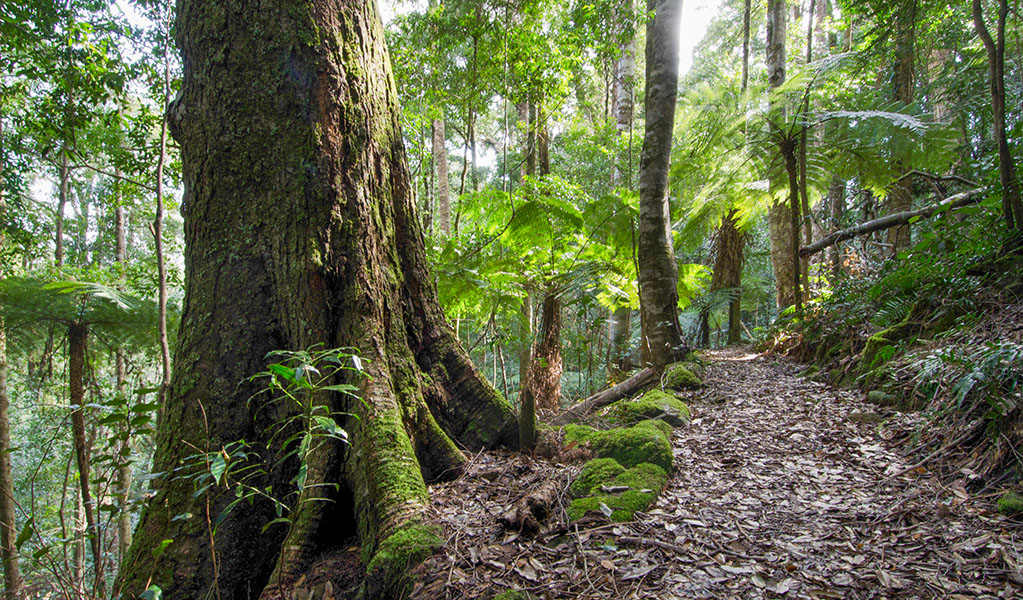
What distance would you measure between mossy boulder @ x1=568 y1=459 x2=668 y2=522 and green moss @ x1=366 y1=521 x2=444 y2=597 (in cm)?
61

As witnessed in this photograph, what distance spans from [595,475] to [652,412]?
1.30 m

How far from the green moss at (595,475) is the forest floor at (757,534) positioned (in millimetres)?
74

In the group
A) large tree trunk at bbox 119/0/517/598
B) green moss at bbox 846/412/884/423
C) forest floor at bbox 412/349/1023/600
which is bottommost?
forest floor at bbox 412/349/1023/600

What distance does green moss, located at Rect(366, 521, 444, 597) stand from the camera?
5.32 feet

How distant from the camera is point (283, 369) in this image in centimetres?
144

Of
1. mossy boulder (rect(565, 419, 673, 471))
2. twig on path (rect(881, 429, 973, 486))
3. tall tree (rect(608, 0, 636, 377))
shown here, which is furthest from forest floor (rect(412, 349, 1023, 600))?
tall tree (rect(608, 0, 636, 377))

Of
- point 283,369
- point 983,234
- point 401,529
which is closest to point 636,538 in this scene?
point 401,529

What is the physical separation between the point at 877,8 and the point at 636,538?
208 inches

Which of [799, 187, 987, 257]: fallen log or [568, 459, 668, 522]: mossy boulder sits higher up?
[799, 187, 987, 257]: fallen log

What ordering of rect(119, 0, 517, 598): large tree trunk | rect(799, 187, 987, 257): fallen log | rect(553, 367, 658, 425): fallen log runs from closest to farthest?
1. rect(119, 0, 517, 598): large tree trunk
2. rect(553, 367, 658, 425): fallen log
3. rect(799, 187, 987, 257): fallen log

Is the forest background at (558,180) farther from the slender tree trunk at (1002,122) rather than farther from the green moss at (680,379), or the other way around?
the green moss at (680,379)

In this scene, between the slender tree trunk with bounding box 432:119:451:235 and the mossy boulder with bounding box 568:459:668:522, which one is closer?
the mossy boulder with bounding box 568:459:668:522

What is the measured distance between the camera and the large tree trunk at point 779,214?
271 inches

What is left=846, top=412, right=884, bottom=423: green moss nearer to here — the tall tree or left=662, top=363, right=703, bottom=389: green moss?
left=662, top=363, right=703, bottom=389: green moss
